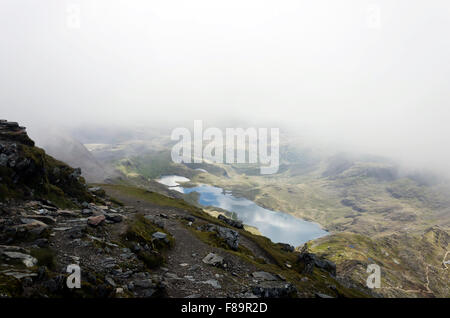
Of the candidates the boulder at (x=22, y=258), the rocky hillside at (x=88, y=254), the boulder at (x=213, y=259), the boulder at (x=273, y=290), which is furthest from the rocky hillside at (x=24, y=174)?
the boulder at (x=273, y=290)

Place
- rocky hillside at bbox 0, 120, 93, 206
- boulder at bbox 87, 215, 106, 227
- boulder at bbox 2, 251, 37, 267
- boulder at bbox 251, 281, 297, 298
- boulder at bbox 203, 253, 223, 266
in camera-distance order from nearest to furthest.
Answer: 1. boulder at bbox 2, 251, 37, 267
2. boulder at bbox 251, 281, 297, 298
3. boulder at bbox 87, 215, 106, 227
4. rocky hillside at bbox 0, 120, 93, 206
5. boulder at bbox 203, 253, 223, 266

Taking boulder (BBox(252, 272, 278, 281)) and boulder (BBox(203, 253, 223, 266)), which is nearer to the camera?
boulder (BBox(203, 253, 223, 266))

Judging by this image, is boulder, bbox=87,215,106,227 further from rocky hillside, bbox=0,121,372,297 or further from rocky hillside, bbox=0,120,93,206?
rocky hillside, bbox=0,120,93,206

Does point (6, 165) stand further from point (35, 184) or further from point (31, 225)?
point (31, 225)

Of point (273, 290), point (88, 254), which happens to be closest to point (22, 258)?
point (88, 254)

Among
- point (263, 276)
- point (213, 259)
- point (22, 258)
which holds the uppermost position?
point (22, 258)

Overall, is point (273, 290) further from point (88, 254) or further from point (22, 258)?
point (22, 258)

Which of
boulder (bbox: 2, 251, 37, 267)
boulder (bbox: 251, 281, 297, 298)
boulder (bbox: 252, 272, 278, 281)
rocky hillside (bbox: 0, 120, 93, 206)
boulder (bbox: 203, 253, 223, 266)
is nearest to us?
boulder (bbox: 2, 251, 37, 267)

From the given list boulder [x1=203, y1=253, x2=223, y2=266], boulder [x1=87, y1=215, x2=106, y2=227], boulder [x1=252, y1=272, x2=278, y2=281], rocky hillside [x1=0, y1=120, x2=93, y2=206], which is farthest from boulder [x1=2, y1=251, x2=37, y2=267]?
boulder [x1=252, y1=272, x2=278, y2=281]

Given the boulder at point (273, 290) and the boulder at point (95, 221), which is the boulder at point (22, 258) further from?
the boulder at point (273, 290)

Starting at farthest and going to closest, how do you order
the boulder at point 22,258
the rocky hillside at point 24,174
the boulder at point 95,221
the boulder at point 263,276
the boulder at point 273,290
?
1. the boulder at point 263,276
2. the rocky hillside at point 24,174
3. the boulder at point 95,221
4. the boulder at point 273,290
5. the boulder at point 22,258
